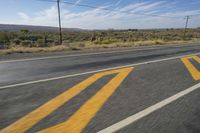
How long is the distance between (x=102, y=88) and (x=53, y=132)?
249 centimetres

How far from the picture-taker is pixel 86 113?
12.7 feet

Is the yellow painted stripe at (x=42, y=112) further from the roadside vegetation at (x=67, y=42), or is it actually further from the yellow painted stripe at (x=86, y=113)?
the roadside vegetation at (x=67, y=42)

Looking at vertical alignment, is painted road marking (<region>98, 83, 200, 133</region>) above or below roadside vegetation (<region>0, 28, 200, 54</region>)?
above

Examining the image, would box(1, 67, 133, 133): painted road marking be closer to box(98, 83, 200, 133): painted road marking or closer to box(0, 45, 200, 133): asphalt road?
box(0, 45, 200, 133): asphalt road

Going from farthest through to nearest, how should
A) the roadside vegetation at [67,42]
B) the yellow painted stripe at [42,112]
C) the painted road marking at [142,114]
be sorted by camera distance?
the roadside vegetation at [67,42], the painted road marking at [142,114], the yellow painted stripe at [42,112]

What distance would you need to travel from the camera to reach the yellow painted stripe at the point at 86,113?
10.6 feet

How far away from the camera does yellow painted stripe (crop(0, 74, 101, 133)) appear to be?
322 centimetres

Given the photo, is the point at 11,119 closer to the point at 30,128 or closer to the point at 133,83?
the point at 30,128

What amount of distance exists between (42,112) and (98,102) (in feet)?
3.68

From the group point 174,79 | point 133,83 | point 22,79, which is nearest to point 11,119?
point 22,79

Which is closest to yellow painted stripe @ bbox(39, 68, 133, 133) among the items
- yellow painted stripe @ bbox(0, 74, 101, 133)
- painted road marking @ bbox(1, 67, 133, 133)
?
painted road marking @ bbox(1, 67, 133, 133)

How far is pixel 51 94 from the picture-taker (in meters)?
4.91

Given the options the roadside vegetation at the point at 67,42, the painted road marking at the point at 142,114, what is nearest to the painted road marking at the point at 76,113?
the painted road marking at the point at 142,114

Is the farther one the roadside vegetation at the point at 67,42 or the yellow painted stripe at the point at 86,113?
the roadside vegetation at the point at 67,42
